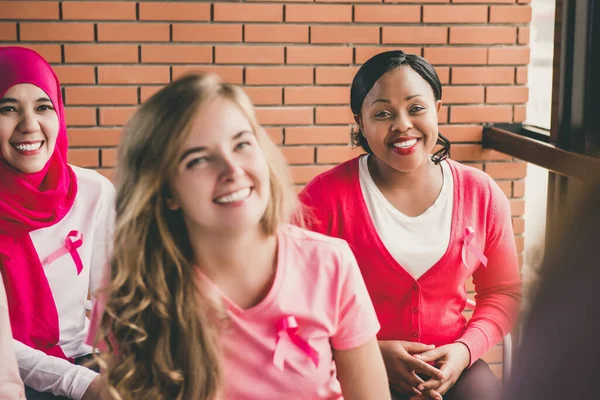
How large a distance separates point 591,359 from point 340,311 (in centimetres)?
114

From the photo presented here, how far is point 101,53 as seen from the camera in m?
3.03

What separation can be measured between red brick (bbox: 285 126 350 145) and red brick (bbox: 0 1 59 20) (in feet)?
3.47

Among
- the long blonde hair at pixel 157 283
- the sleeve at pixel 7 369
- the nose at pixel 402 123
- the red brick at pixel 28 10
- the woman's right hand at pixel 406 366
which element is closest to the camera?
the long blonde hair at pixel 157 283

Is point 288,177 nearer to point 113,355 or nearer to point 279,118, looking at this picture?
point 113,355

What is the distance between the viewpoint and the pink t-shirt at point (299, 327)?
5.05 feet

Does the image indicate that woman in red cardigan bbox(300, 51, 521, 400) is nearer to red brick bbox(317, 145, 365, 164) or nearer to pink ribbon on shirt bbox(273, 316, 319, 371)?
pink ribbon on shirt bbox(273, 316, 319, 371)

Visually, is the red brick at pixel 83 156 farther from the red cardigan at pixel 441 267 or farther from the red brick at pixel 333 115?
the red cardigan at pixel 441 267

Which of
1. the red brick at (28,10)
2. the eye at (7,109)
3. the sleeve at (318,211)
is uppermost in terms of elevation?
the red brick at (28,10)

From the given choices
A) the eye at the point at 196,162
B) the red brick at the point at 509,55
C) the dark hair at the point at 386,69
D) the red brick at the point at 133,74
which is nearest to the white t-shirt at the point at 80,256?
the eye at the point at 196,162

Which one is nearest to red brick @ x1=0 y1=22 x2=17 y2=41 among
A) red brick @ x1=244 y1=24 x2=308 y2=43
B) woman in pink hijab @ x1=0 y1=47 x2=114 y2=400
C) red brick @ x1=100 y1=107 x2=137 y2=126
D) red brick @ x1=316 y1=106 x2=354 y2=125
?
red brick @ x1=100 y1=107 x2=137 y2=126

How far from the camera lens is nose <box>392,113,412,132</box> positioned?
80.1 inches

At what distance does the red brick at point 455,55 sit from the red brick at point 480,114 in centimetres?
20

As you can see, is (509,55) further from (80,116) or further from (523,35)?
(80,116)

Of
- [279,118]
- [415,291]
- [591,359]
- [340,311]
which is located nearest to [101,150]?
[279,118]
